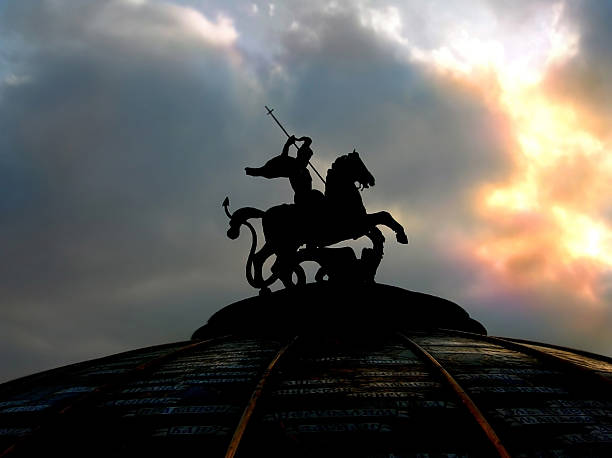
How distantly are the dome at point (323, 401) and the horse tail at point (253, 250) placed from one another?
8.47ft

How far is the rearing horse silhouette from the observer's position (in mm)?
13531

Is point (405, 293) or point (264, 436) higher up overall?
point (405, 293)

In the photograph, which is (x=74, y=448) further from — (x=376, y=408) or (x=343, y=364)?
(x=343, y=364)

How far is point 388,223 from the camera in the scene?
1380cm

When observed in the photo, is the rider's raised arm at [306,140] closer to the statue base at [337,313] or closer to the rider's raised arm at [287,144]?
the rider's raised arm at [287,144]

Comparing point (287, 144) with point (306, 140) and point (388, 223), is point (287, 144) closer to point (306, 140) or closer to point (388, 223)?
point (306, 140)

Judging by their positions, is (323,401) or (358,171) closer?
(323,401)

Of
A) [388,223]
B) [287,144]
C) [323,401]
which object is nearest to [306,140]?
[287,144]

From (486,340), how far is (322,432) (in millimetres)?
6250

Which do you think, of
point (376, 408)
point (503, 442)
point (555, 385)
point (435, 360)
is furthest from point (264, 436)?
point (555, 385)

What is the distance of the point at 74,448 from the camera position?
20.8 feet

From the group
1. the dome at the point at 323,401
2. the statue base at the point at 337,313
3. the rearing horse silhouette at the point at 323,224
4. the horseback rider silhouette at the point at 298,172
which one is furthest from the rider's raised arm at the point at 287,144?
the dome at the point at 323,401

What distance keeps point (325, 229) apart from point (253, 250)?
184 centimetres

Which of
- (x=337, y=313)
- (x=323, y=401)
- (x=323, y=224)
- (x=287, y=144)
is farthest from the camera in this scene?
(x=287, y=144)
